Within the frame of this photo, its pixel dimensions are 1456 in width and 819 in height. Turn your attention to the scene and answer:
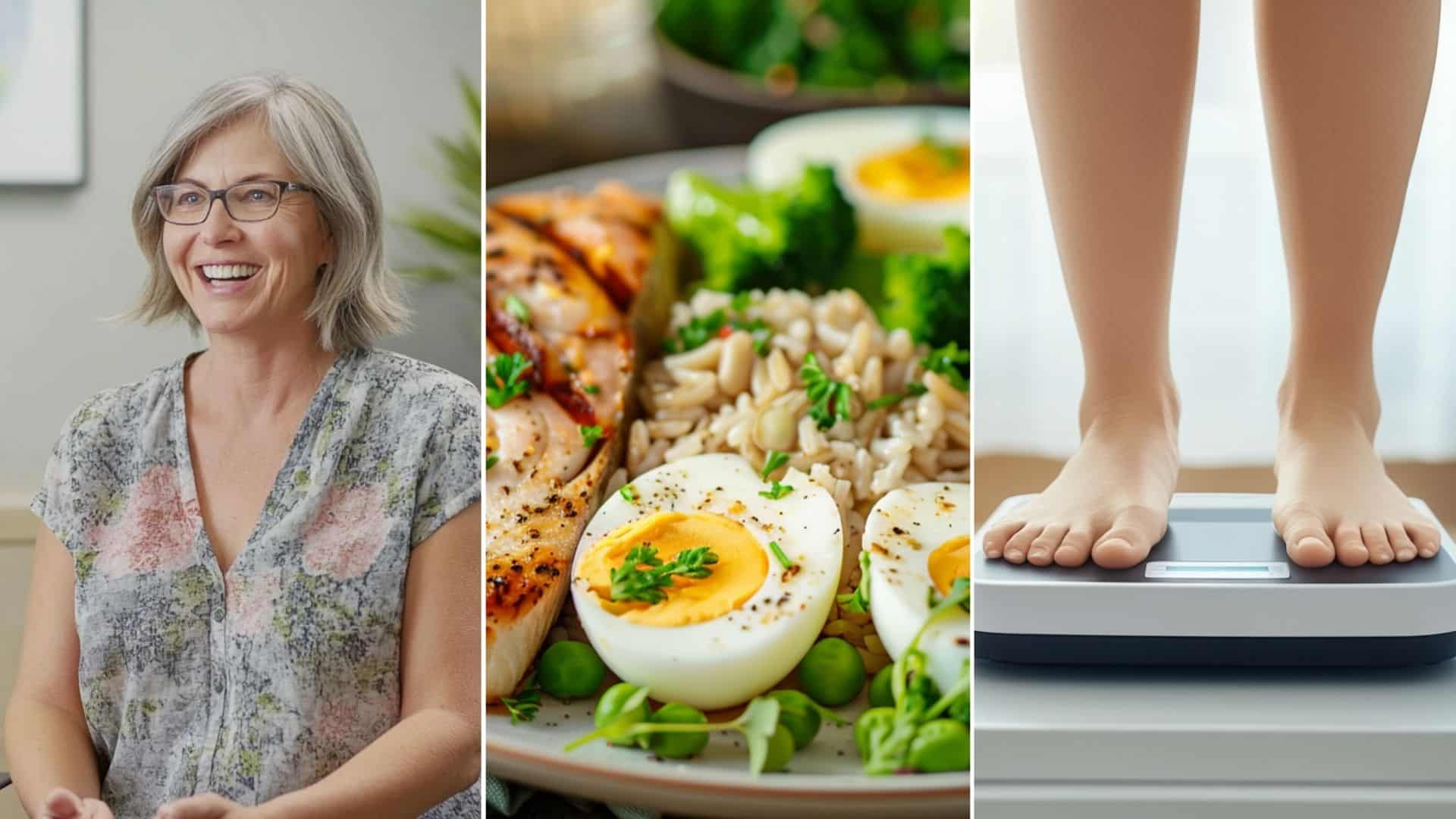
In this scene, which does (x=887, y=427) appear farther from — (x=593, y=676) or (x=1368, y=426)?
(x=1368, y=426)

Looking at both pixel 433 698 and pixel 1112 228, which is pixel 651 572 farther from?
pixel 1112 228

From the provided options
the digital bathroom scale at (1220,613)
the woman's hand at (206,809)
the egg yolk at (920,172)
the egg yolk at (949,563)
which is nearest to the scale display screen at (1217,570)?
the digital bathroom scale at (1220,613)

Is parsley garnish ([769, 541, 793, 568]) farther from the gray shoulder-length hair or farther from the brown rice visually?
the gray shoulder-length hair

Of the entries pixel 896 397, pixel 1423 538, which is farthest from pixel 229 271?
pixel 1423 538

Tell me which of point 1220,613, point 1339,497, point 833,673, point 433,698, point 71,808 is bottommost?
point 71,808

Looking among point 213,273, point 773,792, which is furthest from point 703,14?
point 773,792
